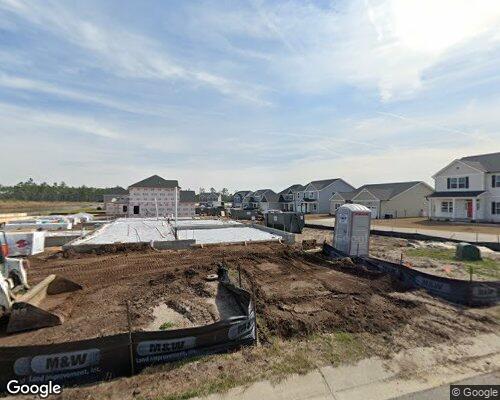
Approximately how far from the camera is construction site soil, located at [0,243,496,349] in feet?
22.4

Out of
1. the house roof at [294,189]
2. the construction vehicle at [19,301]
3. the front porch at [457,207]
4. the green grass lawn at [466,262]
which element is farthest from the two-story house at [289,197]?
the construction vehicle at [19,301]

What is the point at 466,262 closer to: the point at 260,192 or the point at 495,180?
the point at 495,180

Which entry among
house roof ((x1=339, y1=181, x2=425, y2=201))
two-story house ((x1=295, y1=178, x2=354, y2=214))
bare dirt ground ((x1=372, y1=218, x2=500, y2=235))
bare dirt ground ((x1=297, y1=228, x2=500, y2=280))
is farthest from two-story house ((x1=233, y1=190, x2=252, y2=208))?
bare dirt ground ((x1=297, y1=228, x2=500, y2=280))

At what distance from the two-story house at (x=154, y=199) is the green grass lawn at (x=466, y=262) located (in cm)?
3931

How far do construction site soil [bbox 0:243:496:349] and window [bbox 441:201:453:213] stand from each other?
28.9m

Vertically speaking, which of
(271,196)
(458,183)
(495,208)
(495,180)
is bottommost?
Answer: (495,208)

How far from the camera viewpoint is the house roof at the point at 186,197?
172ft

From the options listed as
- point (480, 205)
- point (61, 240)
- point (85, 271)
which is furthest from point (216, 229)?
point (480, 205)

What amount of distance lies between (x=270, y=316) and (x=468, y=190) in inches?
1391

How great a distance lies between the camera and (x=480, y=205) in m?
32.5

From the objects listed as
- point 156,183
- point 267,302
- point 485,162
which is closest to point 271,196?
point 156,183

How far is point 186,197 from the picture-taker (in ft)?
174

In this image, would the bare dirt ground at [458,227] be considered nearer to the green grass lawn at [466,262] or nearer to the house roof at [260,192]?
the green grass lawn at [466,262]

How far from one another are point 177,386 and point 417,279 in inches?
307
